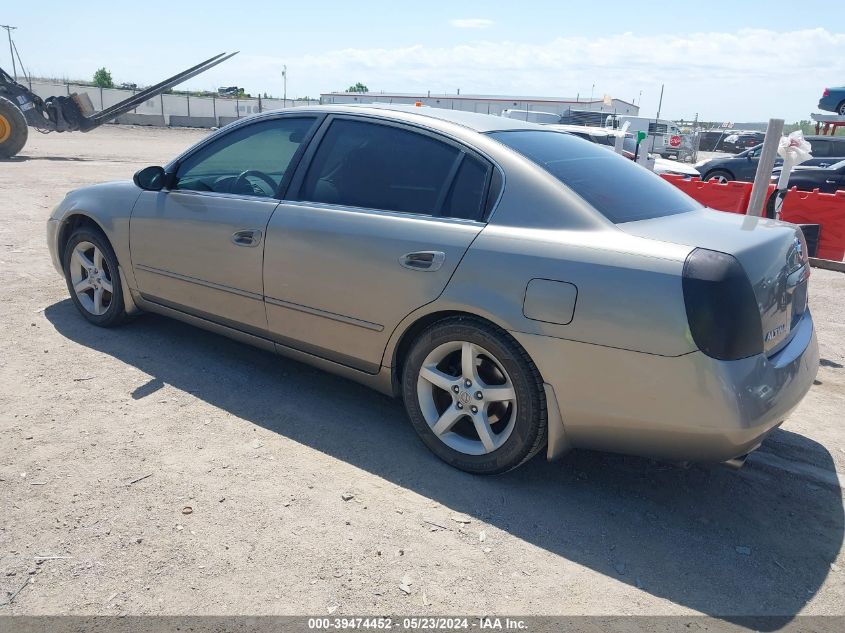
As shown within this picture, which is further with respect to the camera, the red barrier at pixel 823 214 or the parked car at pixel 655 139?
the parked car at pixel 655 139

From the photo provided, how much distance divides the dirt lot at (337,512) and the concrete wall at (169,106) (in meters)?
35.3

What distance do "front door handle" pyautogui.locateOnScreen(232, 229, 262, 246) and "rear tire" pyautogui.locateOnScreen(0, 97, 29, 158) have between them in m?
15.5

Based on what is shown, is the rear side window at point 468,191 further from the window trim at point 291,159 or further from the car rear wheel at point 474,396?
the window trim at point 291,159

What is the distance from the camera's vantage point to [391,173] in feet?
11.2

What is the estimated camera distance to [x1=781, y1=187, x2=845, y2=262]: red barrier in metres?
8.13

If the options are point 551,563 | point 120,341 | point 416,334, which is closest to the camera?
point 551,563

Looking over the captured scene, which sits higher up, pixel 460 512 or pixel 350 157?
pixel 350 157

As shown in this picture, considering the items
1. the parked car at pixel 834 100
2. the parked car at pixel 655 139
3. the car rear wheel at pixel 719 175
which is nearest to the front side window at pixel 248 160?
the car rear wheel at pixel 719 175

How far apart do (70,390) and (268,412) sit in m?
1.18

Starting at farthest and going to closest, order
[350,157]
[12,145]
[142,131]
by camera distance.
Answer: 1. [142,131]
2. [12,145]
3. [350,157]

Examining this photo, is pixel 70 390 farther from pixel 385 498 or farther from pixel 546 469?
pixel 546 469

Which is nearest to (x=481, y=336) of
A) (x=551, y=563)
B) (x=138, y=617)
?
(x=551, y=563)

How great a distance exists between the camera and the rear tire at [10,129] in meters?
16.0

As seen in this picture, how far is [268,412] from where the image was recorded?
372 centimetres
